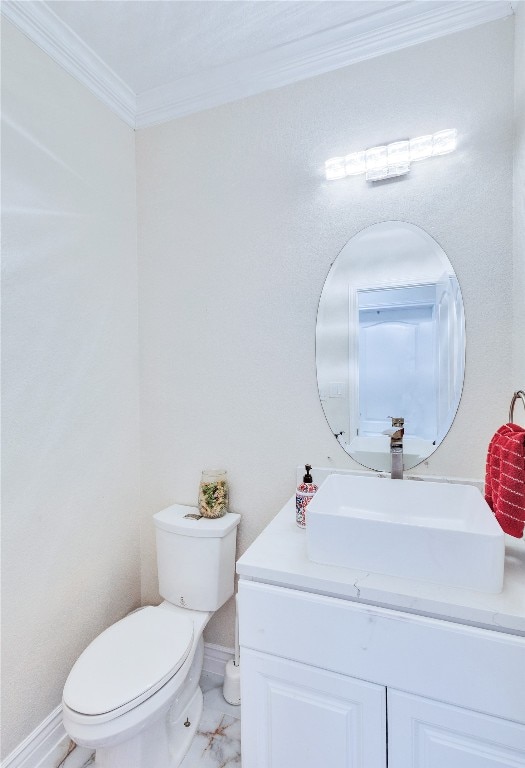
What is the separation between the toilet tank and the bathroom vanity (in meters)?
0.52

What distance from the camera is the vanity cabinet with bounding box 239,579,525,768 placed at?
80cm

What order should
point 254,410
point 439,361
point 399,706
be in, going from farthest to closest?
point 254,410, point 439,361, point 399,706

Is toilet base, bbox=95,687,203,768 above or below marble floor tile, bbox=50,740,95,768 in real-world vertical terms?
above

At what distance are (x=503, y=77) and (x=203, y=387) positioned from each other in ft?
5.00

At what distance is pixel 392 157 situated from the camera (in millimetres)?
1366

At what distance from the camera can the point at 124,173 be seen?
1770mm

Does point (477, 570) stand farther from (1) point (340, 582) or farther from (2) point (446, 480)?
(2) point (446, 480)

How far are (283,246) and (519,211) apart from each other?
2.62 ft

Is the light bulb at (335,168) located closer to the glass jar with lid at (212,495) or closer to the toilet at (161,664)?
the glass jar with lid at (212,495)

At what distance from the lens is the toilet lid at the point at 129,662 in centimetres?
110

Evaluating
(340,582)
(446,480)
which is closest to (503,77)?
(446,480)

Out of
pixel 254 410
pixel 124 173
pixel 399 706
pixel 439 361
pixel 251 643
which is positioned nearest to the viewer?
pixel 399 706

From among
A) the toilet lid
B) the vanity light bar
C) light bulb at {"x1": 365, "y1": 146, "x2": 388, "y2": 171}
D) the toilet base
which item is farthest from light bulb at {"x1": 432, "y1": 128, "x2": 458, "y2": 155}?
the toilet base

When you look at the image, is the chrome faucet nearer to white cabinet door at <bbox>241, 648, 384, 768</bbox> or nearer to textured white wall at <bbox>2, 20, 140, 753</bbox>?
white cabinet door at <bbox>241, 648, 384, 768</bbox>
